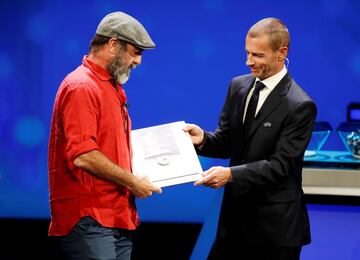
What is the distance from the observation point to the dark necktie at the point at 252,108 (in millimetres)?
2758

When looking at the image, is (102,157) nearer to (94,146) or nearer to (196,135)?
(94,146)

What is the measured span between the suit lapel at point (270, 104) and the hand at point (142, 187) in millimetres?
481

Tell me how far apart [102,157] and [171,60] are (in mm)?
2024

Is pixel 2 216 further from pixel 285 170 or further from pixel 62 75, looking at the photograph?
pixel 285 170

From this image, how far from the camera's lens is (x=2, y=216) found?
4676 millimetres

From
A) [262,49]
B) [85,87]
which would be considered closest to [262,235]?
[262,49]

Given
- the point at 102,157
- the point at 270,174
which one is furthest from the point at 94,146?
the point at 270,174

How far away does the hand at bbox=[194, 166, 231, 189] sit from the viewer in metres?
2.68

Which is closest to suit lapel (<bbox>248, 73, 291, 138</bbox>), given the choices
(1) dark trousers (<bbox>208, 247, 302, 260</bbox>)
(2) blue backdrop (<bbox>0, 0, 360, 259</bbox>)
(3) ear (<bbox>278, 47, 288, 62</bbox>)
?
(3) ear (<bbox>278, 47, 288, 62</bbox>)

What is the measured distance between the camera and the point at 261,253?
2.78 metres

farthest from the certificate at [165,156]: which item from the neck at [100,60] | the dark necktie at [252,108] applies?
the neck at [100,60]

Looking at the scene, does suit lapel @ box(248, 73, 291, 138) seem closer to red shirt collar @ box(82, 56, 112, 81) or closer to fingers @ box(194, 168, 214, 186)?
fingers @ box(194, 168, 214, 186)

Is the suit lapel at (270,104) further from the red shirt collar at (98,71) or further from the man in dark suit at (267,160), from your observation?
the red shirt collar at (98,71)

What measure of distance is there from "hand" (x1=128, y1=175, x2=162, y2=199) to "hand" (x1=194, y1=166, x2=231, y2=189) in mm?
217
